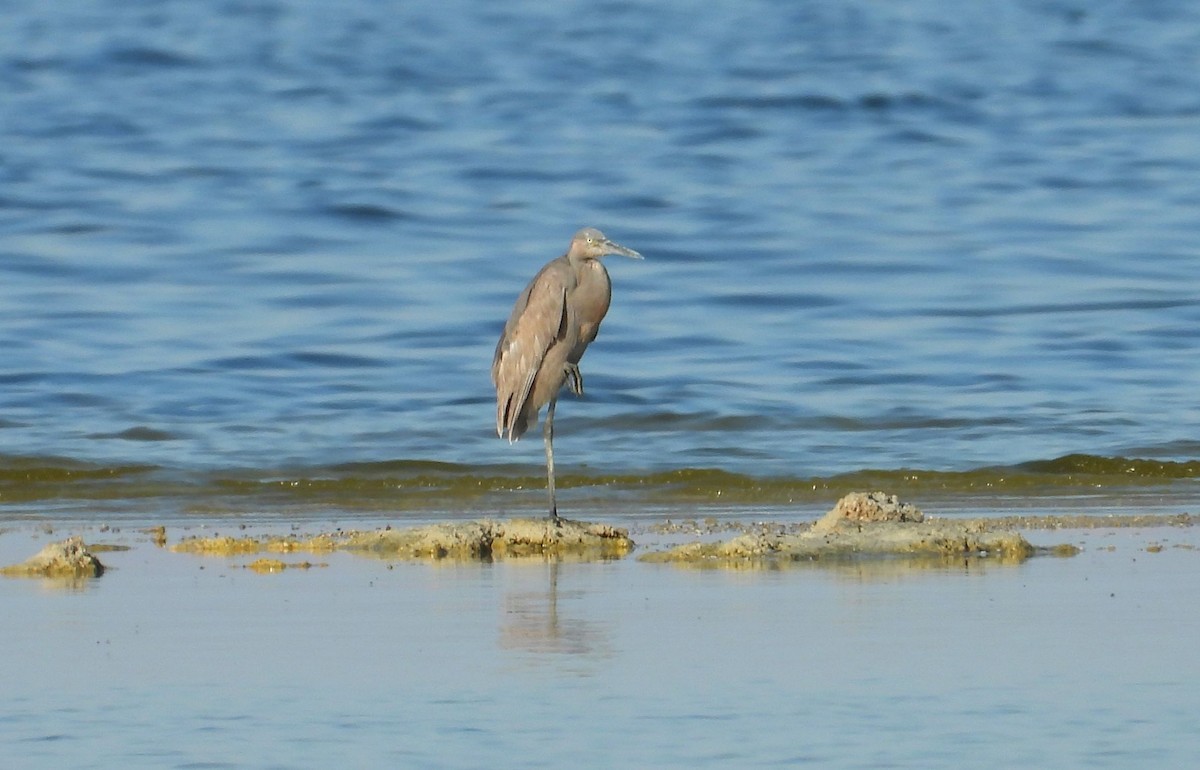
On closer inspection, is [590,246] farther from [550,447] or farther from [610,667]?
[610,667]

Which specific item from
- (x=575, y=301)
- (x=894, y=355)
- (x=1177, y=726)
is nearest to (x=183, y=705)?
(x=1177, y=726)

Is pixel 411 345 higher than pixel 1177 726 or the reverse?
higher

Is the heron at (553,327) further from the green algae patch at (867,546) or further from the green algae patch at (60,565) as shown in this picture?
the green algae patch at (60,565)

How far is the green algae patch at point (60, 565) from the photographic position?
8031 millimetres

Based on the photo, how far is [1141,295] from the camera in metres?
21.5

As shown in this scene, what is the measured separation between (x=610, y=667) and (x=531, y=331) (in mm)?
4466

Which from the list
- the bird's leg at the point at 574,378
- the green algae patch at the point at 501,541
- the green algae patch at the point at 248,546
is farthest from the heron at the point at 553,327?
the green algae patch at the point at 248,546

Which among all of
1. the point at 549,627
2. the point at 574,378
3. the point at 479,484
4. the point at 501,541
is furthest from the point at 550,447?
the point at 549,627

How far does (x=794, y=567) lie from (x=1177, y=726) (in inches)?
116

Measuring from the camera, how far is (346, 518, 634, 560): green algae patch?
868 centimetres

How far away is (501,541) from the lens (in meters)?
8.77

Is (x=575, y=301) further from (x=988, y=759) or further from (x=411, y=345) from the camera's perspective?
(x=411, y=345)

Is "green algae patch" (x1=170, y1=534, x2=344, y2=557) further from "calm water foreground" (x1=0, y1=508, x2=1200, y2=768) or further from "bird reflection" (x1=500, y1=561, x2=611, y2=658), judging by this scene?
"bird reflection" (x1=500, y1=561, x2=611, y2=658)

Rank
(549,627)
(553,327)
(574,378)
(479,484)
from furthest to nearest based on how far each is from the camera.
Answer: (479,484), (574,378), (553,327), (549,627)
